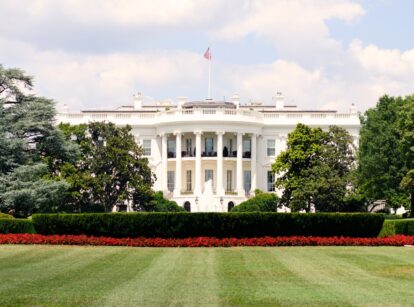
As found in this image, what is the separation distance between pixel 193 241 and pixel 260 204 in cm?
4223

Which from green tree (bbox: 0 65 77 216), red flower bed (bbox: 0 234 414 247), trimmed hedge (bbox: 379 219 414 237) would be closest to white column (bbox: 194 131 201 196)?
green tree (bbox: 0 65 77 216)

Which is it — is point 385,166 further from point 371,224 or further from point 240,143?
point 371,224

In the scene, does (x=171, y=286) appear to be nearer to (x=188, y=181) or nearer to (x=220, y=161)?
(x=220, y=161)

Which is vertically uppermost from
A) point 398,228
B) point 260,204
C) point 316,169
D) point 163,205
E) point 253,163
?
point 253,163

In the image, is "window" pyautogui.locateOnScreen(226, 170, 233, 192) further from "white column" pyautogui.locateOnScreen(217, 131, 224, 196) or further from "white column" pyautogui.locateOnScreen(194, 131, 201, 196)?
"white column" pyautogui.locateOnScreen(194, 131, 201, 196)

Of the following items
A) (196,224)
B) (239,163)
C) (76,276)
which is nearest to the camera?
(76,276)

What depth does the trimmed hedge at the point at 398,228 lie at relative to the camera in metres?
41.9

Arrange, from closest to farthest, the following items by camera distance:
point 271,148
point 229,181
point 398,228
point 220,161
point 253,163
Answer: point 398,228 < point 220,161 < point 253,163 < point 229,181 < point 271,148

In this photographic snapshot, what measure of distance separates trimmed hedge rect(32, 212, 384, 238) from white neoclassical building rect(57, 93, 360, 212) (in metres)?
43.3

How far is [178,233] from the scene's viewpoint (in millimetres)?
38000

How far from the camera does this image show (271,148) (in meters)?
92.8

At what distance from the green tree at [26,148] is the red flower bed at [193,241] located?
1362 centimetres

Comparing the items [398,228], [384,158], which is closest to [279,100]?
[384,158]

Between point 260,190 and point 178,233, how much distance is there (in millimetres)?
48708
